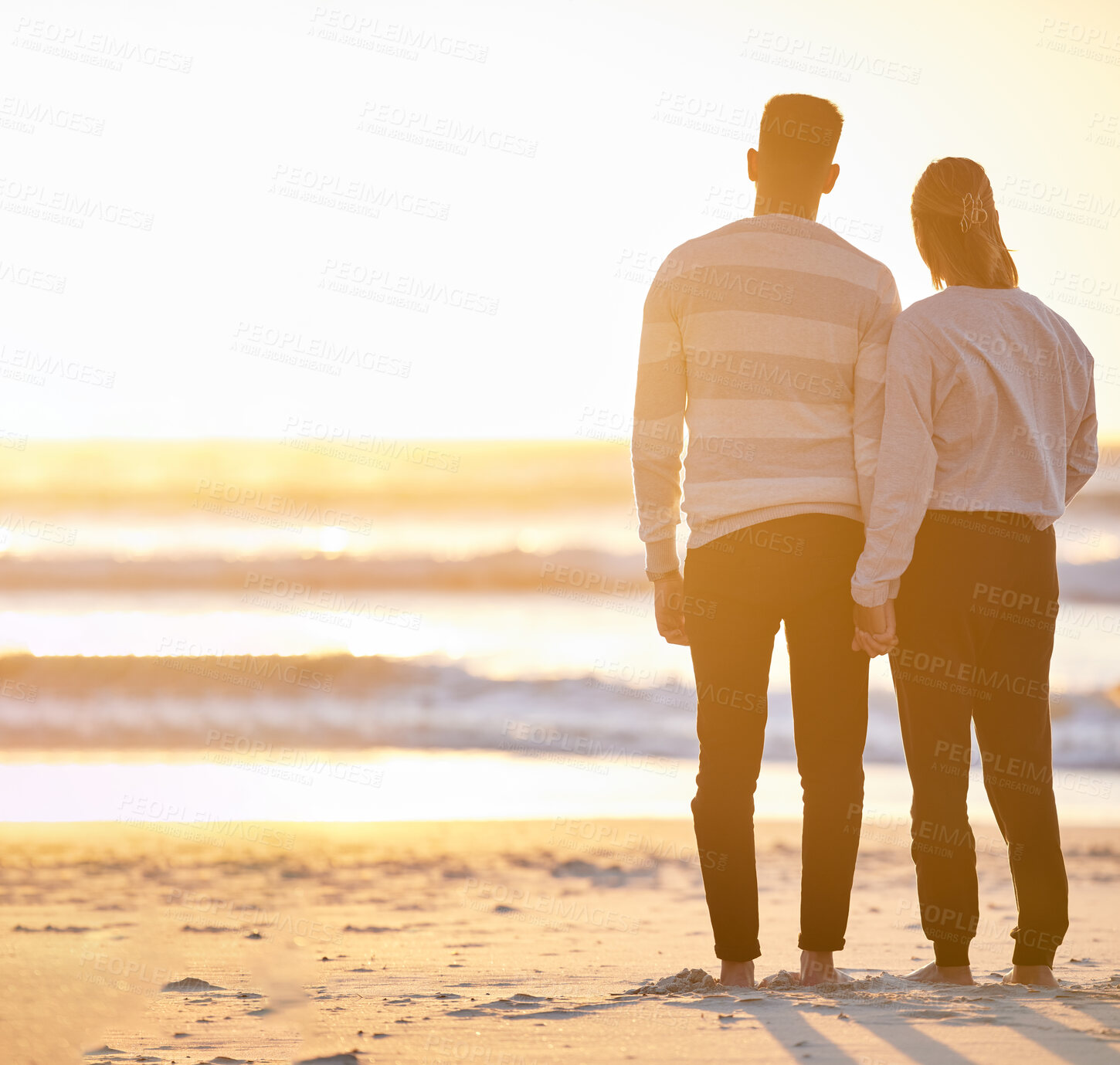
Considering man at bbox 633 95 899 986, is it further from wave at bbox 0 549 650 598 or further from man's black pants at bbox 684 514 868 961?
wave at bbox 0 549 650 598

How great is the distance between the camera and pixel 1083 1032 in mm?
1950

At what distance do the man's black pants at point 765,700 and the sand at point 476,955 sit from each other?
211 millimetres

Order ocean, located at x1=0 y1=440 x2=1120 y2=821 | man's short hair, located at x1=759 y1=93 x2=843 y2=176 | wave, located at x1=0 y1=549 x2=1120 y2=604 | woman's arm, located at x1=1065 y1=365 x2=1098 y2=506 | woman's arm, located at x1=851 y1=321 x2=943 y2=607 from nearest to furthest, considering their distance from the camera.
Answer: woman's arm, located at x1=851 y1=321 x2=943 y2=607
man's short hair, located at x1=759 y1=93 x2=843 y2=176
woman's arm, located at x1=1065 y1=365 x2=1098 y2=506
ocean, located at x1=0 y1=440 x2=1120 y2=821
wave, located at x1=0 y1=549 x2=1120 y2=604

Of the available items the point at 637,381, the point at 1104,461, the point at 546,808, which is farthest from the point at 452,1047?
the point at 1104,461

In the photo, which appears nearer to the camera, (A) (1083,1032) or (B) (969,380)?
(A) (1083,1032)

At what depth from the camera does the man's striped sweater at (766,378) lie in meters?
2.36

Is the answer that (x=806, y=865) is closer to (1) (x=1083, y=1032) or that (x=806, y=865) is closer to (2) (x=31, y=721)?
(1) (x=1083, y=1032)

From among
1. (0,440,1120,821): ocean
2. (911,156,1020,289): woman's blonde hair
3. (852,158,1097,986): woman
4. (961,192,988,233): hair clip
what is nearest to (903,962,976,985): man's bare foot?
(852,158,1097,986): woman

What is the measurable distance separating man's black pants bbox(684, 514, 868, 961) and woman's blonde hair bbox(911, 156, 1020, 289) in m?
0.61

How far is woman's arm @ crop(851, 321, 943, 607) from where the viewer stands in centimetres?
228

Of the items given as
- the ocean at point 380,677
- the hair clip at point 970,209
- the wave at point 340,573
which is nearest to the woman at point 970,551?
the hair clip at point 970,209

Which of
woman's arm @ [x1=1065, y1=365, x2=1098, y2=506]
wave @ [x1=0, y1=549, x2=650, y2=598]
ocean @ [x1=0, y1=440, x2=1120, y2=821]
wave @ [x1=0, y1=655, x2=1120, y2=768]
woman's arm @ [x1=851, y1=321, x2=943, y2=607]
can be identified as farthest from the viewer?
wave @ [x1=0, y1=549, x2=650, y2=598]

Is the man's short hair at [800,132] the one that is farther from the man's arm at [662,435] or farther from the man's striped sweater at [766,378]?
the man's arm at [662,435]

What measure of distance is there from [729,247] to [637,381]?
0.34m
